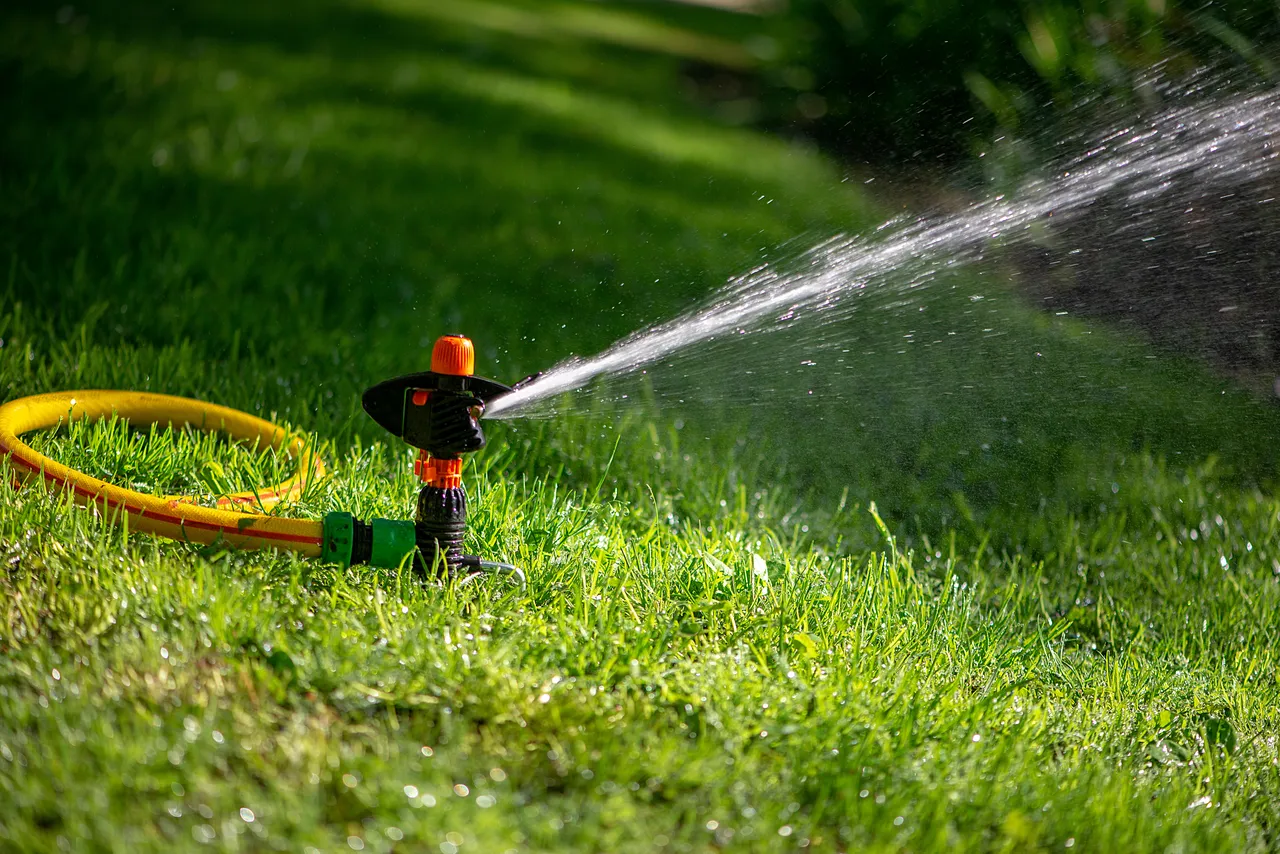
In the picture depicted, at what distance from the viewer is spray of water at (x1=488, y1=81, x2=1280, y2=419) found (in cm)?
380

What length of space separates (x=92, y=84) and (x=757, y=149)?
161 inches

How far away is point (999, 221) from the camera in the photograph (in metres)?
5.17

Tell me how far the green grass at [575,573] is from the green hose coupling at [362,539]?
0.06 m

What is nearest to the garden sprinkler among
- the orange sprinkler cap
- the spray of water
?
the orange sprinkler cap

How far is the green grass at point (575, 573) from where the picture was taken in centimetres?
183

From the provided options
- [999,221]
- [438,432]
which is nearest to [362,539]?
[438,432]

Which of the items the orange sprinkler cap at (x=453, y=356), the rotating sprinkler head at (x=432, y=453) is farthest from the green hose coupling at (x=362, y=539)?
the orange sprinkler cap at (x=453, y=356)

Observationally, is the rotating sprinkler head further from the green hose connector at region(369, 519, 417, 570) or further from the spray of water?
the spray of water

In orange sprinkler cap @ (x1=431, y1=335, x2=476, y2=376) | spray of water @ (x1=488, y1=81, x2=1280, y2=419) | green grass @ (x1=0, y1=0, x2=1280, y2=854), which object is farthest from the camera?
spray of water @ (x1=488, y1=81, x2=1280, y2=419)

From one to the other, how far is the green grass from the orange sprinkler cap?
0.43 m

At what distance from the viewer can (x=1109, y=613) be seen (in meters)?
2.96

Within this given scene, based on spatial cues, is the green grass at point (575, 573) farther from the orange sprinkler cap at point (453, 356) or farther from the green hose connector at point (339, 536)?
the orange sprinkler cap at point (453, 356)

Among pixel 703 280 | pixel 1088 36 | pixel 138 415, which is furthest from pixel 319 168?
pixel 1088 36

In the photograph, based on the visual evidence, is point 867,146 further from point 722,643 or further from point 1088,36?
point 722,643
